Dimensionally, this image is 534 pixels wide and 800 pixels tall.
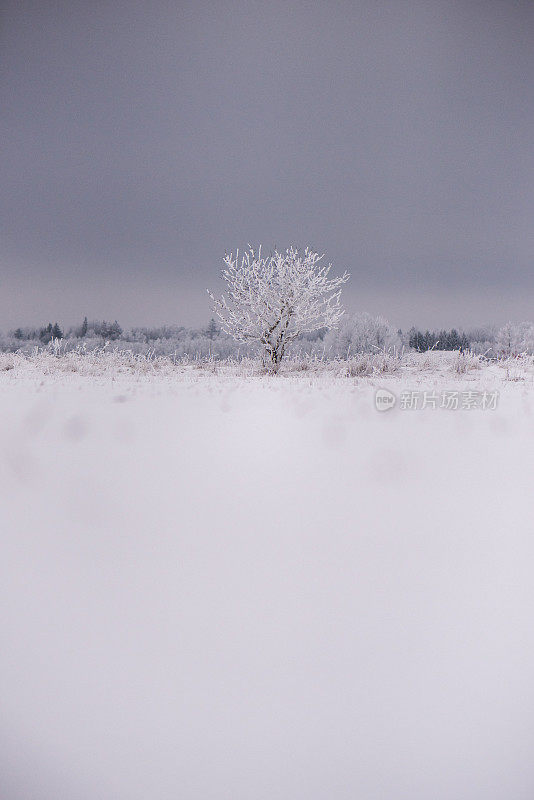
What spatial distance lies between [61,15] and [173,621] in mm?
3409

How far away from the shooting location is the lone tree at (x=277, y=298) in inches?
141

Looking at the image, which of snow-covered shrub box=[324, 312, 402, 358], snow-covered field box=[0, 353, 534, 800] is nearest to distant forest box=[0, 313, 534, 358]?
snow-covered shrub box=[324, 312, 402, 358]

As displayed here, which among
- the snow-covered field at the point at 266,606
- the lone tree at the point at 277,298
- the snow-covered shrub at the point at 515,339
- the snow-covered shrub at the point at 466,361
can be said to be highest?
the lone tree at the point at 277,298

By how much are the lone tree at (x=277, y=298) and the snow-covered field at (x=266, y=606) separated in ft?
3.25

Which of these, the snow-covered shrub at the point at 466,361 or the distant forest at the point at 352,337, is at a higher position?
the distant forest at the point at 352,337

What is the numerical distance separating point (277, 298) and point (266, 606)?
3179 millimetres

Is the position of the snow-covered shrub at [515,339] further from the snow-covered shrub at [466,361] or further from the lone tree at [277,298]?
the lone tree at [277,298]

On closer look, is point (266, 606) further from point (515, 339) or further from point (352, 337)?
point (515, 339)

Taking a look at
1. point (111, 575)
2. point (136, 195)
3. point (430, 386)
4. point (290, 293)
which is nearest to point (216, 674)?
point (111, 575)

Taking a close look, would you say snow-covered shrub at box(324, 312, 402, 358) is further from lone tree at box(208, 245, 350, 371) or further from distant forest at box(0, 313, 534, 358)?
lone tree at box(208, 245, 350, 371)

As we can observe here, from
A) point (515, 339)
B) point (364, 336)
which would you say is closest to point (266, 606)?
point (364, 336)

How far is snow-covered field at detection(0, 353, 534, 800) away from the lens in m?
1.33

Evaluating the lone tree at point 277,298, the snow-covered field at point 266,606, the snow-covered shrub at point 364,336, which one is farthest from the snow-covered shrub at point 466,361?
the lone tree at point 277,298

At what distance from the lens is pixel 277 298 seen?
4441 millimetres
